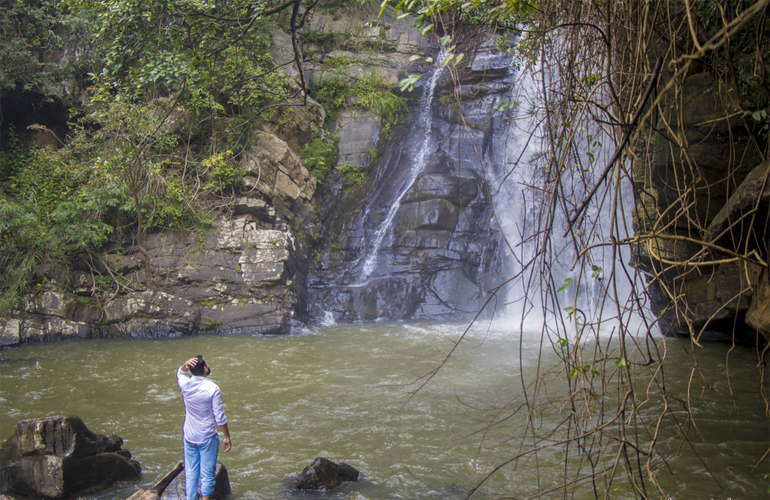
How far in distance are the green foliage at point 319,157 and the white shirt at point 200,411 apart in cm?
1030

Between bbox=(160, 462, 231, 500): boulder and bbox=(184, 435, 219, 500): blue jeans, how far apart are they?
0.17 m

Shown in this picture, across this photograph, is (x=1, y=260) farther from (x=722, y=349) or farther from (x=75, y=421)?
(x=722, y=349)

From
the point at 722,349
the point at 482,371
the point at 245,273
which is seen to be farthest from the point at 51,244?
the point at 722,349

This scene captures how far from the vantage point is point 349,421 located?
651 cm

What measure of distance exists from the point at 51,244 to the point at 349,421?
8.37 m

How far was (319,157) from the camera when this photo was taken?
14.2 m

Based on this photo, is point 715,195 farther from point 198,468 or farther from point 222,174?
point 222,174

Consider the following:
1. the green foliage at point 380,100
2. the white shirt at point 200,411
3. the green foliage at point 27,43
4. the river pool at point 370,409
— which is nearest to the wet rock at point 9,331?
the river pool at point 370,409

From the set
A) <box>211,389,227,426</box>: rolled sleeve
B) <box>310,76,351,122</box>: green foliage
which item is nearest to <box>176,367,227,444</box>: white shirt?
<box>211,389,227,426</box>: rolled sleeve

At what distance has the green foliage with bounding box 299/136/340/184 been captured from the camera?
46.3 ft

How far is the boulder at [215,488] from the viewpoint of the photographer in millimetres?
4438

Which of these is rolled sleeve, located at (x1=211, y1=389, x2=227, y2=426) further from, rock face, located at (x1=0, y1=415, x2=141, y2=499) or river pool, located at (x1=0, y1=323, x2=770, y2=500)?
rock face, located at (x1=0, y1=415, x2=141, y2=499)

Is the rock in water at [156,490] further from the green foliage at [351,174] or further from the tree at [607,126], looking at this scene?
the green foliage at [351,174]

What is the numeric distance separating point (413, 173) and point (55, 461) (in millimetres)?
11532
